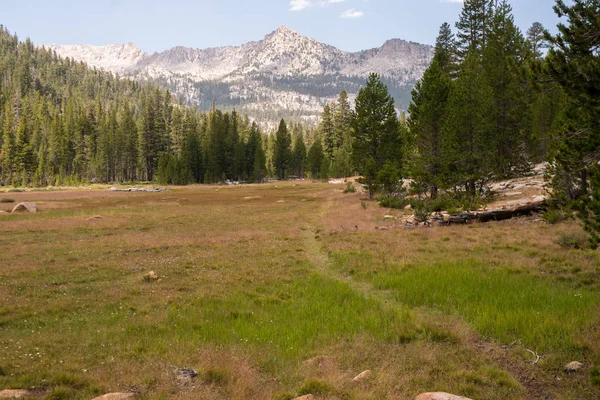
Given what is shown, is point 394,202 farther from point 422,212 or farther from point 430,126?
point 422,212

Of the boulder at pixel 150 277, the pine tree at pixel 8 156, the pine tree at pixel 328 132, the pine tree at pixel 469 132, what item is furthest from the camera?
the pine tree at pixel 328 132

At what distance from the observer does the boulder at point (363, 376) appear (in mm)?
7498

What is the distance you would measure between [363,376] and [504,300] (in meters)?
6.61

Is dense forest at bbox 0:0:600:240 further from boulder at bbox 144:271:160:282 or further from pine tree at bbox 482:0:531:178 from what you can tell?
boulder at bbox 144:271:160:282

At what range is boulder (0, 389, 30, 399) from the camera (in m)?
6.85

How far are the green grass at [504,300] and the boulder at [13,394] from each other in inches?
427

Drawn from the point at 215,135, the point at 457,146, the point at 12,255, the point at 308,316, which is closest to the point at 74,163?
the point at 215,135

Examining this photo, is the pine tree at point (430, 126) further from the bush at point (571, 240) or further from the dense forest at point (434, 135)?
the bush at point (571, 240)

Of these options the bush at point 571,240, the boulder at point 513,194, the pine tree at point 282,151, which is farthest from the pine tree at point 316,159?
the bush at point 571,240

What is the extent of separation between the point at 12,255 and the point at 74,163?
116 meters

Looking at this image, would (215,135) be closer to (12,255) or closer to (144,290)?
(12,255)

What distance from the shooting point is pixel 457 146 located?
3312cm

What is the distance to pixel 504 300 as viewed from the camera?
37.9 ft

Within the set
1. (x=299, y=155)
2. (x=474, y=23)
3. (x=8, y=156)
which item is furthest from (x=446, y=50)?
(x=8, y=156)
